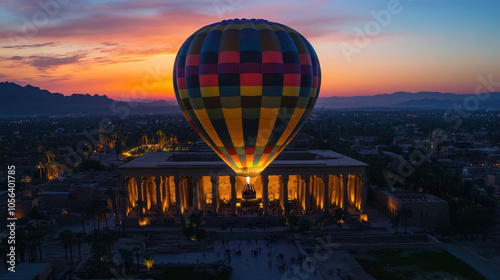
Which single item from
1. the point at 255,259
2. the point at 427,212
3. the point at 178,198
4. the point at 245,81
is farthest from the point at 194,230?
the point at 427,212

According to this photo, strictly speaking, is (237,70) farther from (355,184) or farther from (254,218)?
(355,184)

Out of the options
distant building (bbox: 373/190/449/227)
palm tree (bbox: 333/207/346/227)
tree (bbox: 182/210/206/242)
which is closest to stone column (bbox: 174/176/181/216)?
tree (bbox: 182/210/206/242)

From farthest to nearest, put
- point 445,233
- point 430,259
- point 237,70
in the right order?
point 445,233 < point 430,259 < point 237,70

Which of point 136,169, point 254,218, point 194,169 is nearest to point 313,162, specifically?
point 254,218

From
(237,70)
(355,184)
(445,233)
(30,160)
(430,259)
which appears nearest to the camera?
(237,70)

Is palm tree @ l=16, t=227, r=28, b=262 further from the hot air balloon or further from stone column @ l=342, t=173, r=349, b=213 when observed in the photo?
stone column @ l=342, t=173, r=349, b=213
